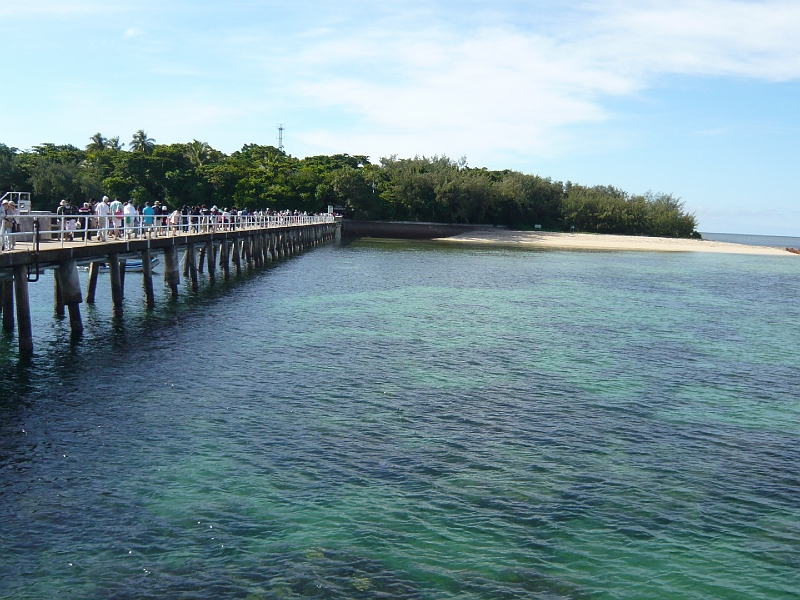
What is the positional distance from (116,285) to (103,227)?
2.83 meters

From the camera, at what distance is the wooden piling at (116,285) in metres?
26.2

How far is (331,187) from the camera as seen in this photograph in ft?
355

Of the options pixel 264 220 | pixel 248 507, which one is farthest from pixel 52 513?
pixel 264 220

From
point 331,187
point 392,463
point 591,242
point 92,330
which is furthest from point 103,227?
point 591,242

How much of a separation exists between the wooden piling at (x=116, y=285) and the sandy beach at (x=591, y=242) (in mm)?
77189

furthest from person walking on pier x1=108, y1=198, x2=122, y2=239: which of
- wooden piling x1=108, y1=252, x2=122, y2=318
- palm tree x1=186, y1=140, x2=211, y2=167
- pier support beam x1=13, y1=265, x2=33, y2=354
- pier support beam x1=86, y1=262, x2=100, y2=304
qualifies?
palm tree x1=186, y1=140, x2=211, y2=167

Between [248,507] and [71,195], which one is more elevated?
[71,195]

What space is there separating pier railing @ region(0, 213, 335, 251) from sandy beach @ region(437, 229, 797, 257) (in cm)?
4722

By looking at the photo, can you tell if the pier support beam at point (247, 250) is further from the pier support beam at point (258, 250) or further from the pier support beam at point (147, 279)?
the pier support beam at point (147, 279)

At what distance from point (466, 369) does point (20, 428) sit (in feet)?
36.0

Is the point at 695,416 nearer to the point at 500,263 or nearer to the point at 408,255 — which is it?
the point at 500,263

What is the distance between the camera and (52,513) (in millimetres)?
10727

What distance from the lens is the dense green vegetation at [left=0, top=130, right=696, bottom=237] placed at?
92625mm

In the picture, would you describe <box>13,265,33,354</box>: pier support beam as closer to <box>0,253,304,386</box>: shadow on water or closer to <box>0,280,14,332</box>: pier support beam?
<box>0,253,304,386</box>: shadow on water
